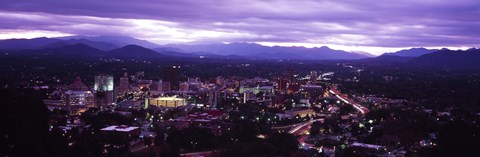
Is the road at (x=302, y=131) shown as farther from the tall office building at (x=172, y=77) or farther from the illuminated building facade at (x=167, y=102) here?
the tall office building at (x=172, y=77)

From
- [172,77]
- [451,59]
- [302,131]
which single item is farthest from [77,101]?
[451,59]

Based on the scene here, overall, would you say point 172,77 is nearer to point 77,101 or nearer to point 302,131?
point 77,101

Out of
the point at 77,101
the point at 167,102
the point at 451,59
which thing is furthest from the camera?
the point at 451,59

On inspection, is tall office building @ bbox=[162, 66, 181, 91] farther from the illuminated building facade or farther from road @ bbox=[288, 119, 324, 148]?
road @ bbox=[288, 119, 324, 148]

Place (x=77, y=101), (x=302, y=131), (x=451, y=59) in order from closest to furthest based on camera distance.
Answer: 1. (x=302, y=131)
2. (x=77, y=101)
3. (x=451, y=59)

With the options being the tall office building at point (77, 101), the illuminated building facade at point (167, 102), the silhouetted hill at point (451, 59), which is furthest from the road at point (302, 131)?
the silhouetted hill at point (451, 59)

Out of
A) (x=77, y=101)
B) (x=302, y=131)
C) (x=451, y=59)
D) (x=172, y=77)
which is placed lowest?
(x=302, y=131)

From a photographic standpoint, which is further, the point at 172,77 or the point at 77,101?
the point at 172,77

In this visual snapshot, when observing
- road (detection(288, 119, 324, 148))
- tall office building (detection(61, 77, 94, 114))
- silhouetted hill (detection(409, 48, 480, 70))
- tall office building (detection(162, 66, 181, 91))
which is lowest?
road (detection(288, 119, 324, 148))

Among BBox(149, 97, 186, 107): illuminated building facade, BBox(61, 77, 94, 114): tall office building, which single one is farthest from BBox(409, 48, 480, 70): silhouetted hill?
BBox(61, 77, 94, 114): tall office building

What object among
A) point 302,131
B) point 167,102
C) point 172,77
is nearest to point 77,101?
point 167,102

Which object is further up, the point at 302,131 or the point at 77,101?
the point at 77,101
